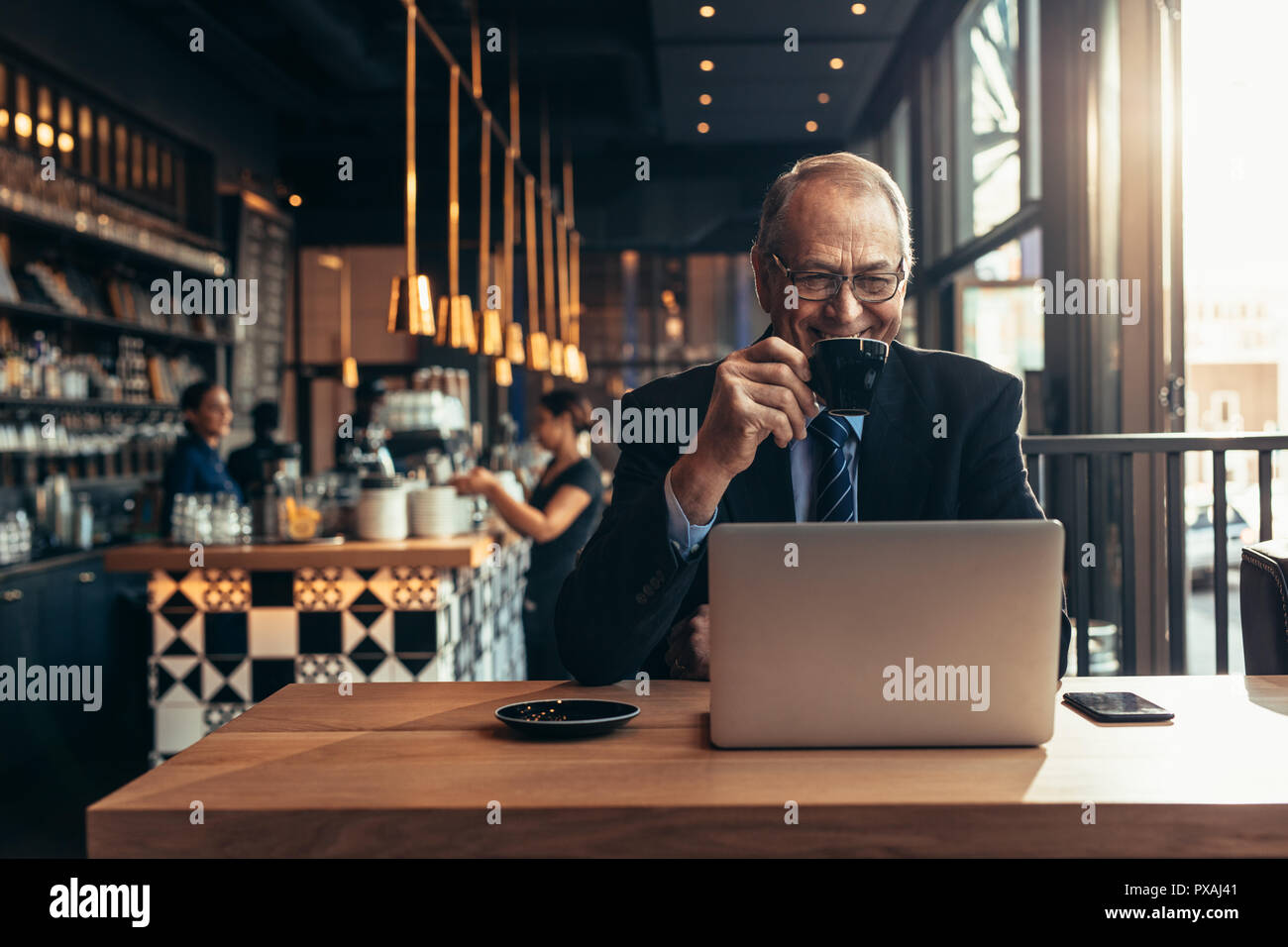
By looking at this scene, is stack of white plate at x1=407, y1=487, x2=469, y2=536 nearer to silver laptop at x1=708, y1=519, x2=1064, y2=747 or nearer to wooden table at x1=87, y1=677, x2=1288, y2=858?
wooden table at x1=87, y1=677, x2=1288, y2=858

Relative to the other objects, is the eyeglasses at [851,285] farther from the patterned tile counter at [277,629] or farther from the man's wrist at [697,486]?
the patterned tile counter at [277,629]

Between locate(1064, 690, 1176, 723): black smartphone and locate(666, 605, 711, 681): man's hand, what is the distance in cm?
46

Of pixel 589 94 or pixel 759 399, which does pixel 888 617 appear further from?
pixel 589 94

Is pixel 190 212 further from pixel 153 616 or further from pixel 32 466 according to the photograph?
pixel 153 616

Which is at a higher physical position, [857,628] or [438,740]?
[857,628]

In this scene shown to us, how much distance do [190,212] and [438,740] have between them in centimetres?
657

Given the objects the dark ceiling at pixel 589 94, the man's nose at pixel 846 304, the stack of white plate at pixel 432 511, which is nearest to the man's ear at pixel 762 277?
the man's nose at pixel 846 304

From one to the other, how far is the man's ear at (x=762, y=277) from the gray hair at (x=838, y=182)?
0.09 ft

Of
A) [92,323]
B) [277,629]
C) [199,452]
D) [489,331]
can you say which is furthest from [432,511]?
[92,323]

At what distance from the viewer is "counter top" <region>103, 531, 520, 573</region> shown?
10.8 feet

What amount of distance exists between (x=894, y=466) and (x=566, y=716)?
2.32 ft

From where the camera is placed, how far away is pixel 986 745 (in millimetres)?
1021

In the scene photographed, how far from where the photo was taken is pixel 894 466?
5.18ft

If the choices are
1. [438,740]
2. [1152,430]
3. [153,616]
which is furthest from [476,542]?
[438,740]
